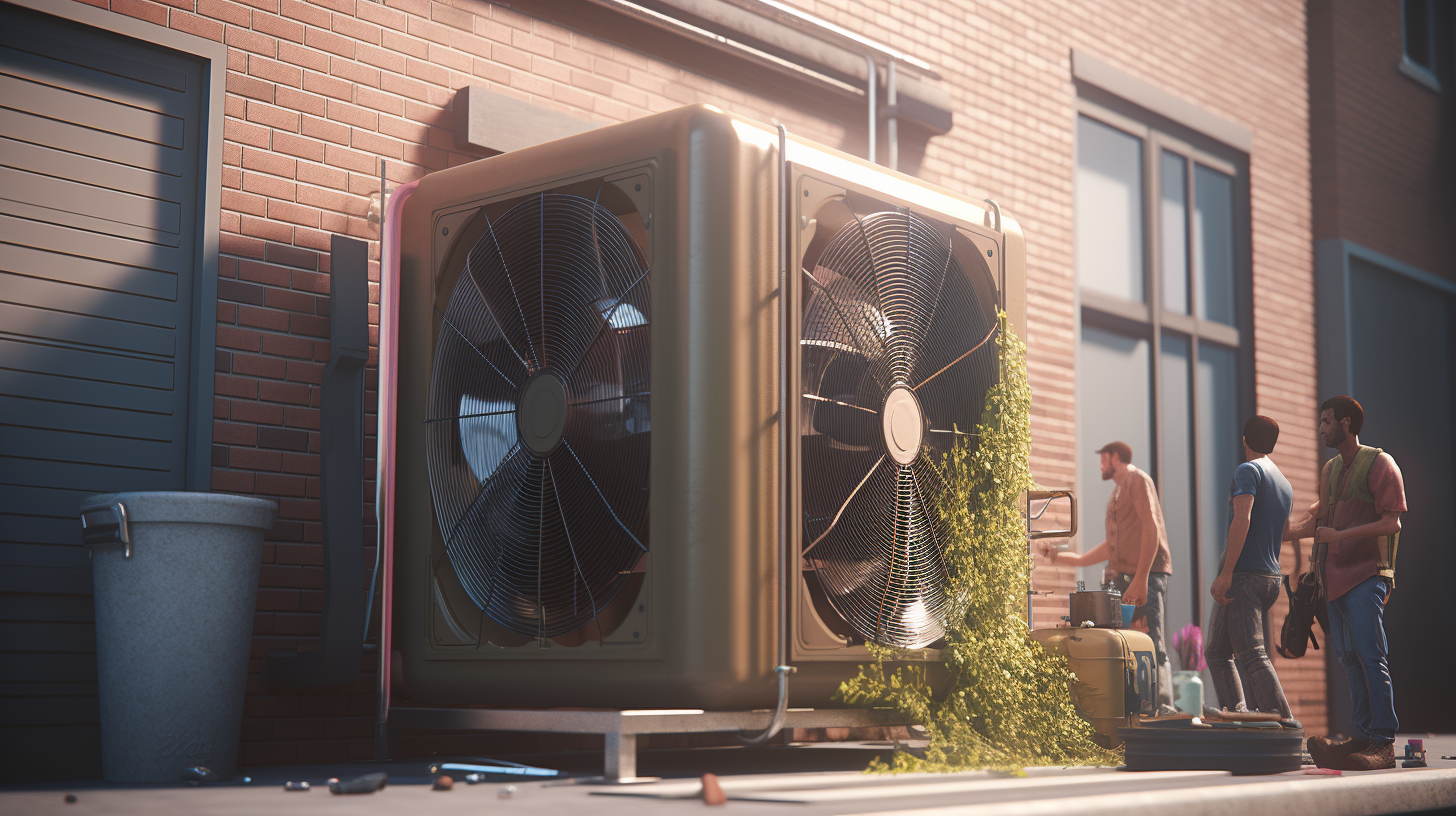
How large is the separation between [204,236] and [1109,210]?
18.7ft

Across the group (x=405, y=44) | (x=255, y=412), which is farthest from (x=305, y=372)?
(x=405, y=44)

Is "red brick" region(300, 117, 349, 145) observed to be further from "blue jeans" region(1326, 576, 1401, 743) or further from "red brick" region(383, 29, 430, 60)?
"blue jeans" region(1326, 576, 1401, 743)

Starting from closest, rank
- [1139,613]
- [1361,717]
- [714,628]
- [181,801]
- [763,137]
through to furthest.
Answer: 1. [181,801]
2. [714,628]
3. [763,137]
4. [1361,717]
5. [1139,613]

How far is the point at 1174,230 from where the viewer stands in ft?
28.9

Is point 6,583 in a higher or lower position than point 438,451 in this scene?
lower

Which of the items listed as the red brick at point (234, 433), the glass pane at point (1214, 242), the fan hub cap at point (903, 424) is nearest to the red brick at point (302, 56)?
the red brick at point (234, 433)

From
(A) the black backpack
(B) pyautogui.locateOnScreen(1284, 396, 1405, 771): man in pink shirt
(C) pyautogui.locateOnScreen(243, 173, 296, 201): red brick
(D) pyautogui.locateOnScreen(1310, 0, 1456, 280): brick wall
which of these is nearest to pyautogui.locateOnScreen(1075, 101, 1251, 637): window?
(D) pyautogui.locateOnScreen(1310, 0, 1456, 280): brick wall

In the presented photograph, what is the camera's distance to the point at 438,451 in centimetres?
432

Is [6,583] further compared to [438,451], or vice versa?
[438,451]

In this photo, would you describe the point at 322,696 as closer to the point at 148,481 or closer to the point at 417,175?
the point at 148,481

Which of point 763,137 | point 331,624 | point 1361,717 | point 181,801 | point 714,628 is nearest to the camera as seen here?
point 181,801

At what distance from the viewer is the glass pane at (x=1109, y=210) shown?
816 centimetres

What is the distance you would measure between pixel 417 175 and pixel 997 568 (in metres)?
2.53

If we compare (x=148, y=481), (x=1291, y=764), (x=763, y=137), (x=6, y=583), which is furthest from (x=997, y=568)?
(x=6, y=583)
